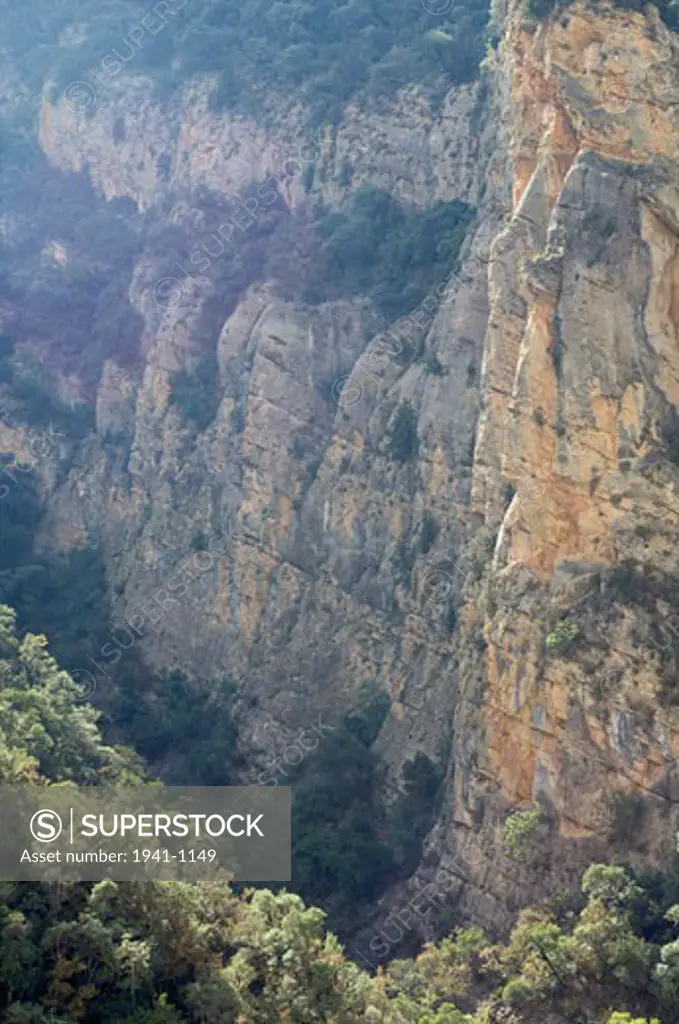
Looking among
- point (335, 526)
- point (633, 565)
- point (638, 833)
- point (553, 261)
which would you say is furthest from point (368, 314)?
point (638, 833)

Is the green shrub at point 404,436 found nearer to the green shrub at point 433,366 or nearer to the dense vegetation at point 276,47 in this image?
the green shrub at point 433,366

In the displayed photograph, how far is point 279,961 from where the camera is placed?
2606cm

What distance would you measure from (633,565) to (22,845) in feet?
43.6

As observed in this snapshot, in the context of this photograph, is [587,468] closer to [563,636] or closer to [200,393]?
[563,636]

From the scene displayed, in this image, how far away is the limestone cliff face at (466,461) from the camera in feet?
94.6

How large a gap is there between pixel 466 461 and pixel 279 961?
14867 millimetres

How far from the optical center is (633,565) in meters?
29.1

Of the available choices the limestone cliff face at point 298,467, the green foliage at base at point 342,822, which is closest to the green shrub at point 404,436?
the limestone cliff face at point 298,467

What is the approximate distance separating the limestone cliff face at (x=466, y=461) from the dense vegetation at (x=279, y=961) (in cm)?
199

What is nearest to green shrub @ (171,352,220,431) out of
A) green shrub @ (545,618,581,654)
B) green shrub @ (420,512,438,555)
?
green shrub @ (420,512,438,555)

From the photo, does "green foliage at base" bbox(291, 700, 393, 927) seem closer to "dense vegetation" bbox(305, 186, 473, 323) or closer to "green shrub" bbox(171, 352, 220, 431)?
"green shrub" bbox(171, 352, 220, 431)

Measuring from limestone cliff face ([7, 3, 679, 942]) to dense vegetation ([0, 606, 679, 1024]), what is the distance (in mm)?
1986

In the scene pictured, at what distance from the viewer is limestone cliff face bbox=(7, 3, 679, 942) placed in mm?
28828

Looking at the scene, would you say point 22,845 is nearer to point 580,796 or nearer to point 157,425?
point 580,796
